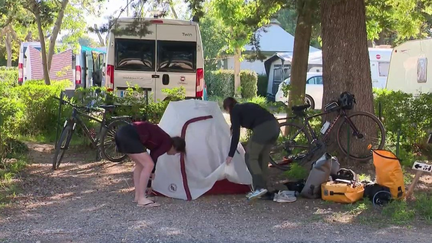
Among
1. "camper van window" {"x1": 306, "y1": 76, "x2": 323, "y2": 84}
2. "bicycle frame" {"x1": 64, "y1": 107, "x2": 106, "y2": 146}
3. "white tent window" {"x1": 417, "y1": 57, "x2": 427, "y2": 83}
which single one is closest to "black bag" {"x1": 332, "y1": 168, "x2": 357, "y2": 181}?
"bicycle frame" {"x1": 64, "y1": 107, "x2": 106, "y2": 146}

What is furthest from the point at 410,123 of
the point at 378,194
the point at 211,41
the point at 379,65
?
the point at 211,41

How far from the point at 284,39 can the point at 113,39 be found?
25.1m

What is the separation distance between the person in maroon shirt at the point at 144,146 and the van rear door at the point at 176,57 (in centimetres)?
531

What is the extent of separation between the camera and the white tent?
7.01 m

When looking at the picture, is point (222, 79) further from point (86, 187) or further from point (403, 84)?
point (86, 187)

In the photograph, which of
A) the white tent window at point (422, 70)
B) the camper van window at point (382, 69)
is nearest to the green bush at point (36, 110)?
the white tent window at point (422, 70)

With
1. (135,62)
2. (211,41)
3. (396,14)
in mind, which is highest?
(211,41)

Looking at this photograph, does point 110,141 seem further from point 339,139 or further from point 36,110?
point 339,139

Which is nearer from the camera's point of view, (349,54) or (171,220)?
(171,220)

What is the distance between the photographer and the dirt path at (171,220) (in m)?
5.47

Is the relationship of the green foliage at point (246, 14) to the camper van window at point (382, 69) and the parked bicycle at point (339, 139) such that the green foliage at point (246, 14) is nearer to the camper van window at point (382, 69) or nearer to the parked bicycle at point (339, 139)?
the parked bicycle at point (339, 139)

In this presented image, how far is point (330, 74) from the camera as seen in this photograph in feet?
27.8

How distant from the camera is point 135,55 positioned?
1200 cm

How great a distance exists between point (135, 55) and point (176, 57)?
0.89 meters
